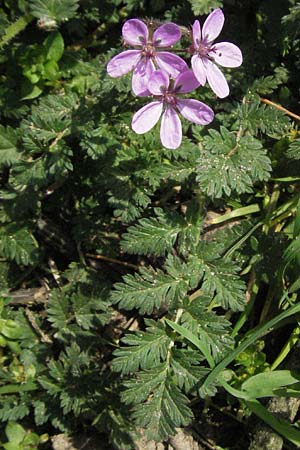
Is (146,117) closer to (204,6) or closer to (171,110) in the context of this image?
(171,110)

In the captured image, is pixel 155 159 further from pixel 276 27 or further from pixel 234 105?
pixel 276 27

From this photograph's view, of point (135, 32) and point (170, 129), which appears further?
point (170, 129)

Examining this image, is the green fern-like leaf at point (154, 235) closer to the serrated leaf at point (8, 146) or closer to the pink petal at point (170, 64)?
the pink petal at point (170, 64)

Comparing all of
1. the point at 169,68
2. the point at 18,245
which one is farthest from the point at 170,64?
the point at 18,245

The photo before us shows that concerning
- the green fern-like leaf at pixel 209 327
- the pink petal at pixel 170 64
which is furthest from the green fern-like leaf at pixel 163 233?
the pink petal at pixel 170 64

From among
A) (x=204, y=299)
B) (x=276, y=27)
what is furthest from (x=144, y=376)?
(x=276, y=27)

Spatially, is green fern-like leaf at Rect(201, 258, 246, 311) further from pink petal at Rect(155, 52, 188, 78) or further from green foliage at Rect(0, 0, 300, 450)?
pink petal at Rect(155, 52, 188, 78)
